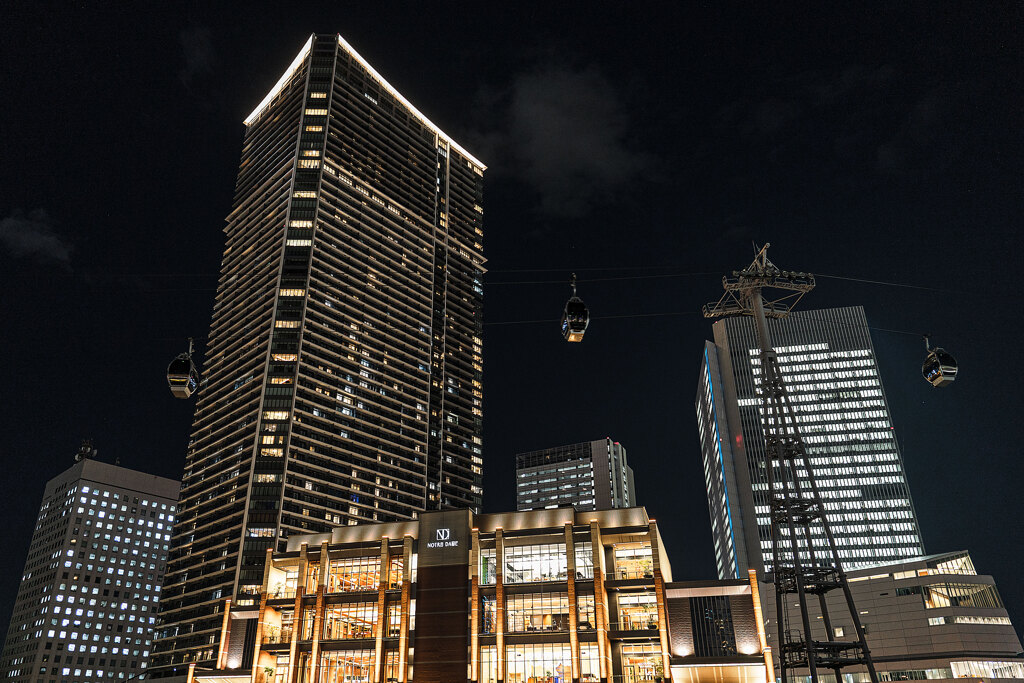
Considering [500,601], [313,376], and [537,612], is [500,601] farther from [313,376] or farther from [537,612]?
[313,376]

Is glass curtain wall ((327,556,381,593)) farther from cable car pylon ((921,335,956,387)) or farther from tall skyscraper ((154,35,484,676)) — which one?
cable car pylon ((921,335,956,387))

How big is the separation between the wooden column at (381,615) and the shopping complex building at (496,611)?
11 centimetres

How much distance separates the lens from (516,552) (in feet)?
252

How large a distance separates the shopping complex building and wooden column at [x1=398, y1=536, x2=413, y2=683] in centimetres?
15

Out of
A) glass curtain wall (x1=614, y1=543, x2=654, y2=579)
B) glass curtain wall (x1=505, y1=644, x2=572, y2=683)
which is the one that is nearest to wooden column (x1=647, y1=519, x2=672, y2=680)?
glass curtain wall (x1=614, y1=543, x2=654, y2=579)

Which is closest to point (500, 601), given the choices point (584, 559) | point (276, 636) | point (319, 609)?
point (584, 559)

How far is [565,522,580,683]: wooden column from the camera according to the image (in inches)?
2702

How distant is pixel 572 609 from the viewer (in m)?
70.9

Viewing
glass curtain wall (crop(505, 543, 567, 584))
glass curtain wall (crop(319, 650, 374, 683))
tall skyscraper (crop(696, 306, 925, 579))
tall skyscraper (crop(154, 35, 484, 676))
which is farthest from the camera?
tall skyscraper (crop(696, 306, 925, 579))

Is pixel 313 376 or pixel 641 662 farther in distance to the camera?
pixel 313 376

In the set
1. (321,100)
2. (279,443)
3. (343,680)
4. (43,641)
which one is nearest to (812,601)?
(343,680)

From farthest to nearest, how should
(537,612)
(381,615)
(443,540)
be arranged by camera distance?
(443,540), (381,615), (537,612)

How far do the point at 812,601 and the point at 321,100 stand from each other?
166 m

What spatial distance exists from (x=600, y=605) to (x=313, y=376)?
102365 mm
